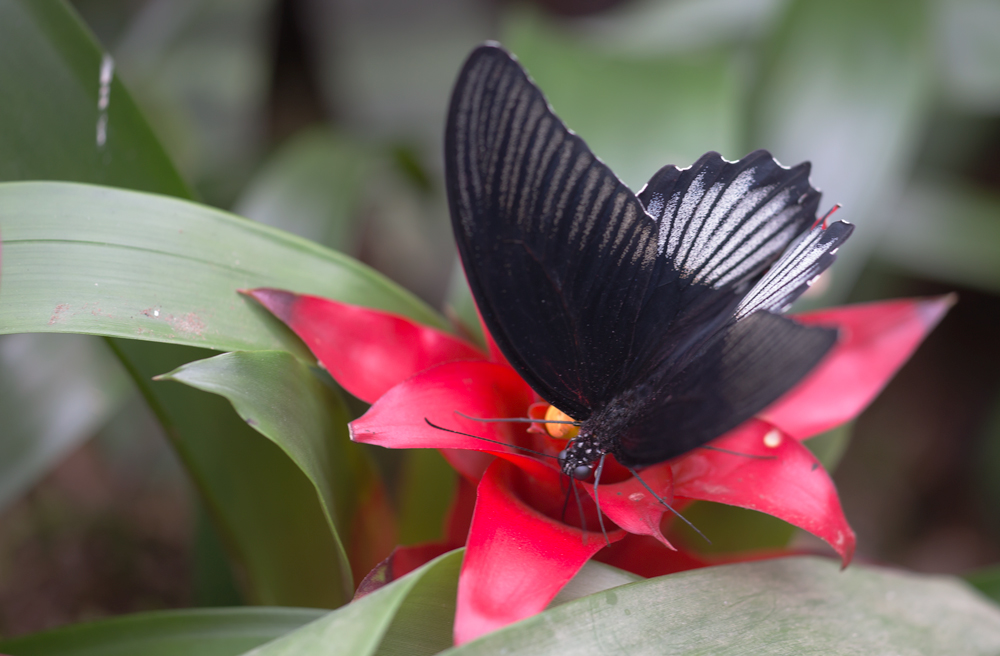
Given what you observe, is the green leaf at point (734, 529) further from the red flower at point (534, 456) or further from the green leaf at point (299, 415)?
the green leaf at point (299, 415)

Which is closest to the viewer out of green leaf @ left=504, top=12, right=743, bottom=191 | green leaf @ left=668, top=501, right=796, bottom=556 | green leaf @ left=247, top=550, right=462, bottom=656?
green leaf @ left=247, top=550, right=462, bottom=656

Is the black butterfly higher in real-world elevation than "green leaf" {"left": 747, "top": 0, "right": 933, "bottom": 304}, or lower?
lower

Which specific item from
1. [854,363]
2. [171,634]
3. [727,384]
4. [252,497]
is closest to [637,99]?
[854,363]

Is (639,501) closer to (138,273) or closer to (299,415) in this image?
(299,415)

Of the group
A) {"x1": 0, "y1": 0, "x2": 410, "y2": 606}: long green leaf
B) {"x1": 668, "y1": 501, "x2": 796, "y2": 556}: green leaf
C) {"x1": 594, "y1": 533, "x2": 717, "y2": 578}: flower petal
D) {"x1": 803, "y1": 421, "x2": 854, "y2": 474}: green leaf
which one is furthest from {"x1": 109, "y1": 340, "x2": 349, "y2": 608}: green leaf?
{"x1": 803, "y1": 421, "x2": 854, "y2": 474}: green leaf

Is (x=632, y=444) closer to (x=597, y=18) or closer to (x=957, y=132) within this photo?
(x=957, y=132)

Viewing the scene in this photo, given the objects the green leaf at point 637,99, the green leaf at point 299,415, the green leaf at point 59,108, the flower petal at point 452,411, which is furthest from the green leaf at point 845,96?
the green leaf at point 59,108

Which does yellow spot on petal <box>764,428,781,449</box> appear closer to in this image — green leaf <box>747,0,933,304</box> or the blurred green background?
the blurred green background

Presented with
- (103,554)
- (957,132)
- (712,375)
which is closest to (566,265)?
(712,375)
